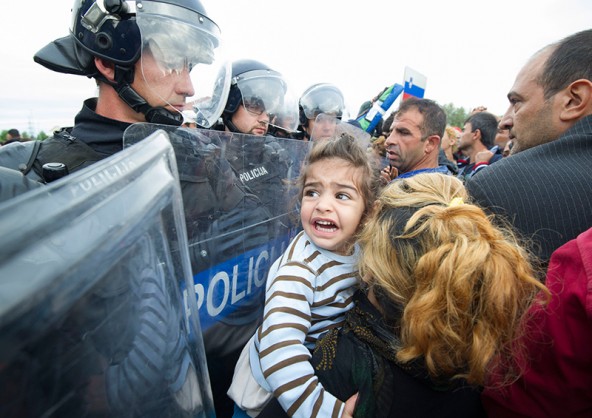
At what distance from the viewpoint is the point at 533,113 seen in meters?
1.65

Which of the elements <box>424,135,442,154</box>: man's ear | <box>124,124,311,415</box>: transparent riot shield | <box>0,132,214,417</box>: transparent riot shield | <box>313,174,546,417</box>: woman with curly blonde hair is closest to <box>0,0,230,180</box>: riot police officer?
<box>124,124,311,415</box>: transparent riot shield

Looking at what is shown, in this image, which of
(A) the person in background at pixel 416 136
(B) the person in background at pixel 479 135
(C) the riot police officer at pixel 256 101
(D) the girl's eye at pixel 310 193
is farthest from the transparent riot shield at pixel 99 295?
(B) the person in background at pixel 479 135

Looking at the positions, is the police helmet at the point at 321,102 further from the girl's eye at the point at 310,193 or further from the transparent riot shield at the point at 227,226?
the girl's eye at the point at 310,193

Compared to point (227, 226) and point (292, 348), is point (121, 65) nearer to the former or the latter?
point (227, 226)

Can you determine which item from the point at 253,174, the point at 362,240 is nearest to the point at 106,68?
the point at 253,174

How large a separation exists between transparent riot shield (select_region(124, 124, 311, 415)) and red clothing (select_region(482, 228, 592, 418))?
1000 millimetres

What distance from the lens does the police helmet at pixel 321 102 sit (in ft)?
15.1

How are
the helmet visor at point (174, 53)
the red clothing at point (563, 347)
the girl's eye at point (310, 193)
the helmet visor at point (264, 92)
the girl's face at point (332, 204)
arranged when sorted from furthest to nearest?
the helmet visor at point (264, 92)
the helmet visor at point (174, 53)
the girl's eye at point (310, 193)
the girl's face at point (332, 204)
the red clothing at point (563, 347)

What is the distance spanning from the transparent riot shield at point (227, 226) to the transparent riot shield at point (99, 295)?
64 cm

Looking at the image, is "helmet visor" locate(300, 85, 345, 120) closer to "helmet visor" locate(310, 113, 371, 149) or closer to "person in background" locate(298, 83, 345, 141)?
"person in background" locate(298, 83, 345, 141)

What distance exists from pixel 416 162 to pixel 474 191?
1.83m

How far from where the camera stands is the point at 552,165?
1293 millimetres

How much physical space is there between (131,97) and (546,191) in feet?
5.98

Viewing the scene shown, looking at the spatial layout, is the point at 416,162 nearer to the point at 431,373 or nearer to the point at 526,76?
the point at 526,76
